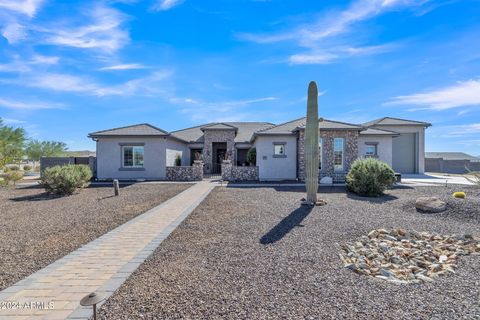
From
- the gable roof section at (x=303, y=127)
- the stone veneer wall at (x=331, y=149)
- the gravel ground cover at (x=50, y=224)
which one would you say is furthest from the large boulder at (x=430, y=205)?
the gravel ground cover at (x=50, y=224)

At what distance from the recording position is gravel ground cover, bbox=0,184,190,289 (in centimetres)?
478

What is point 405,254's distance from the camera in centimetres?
526

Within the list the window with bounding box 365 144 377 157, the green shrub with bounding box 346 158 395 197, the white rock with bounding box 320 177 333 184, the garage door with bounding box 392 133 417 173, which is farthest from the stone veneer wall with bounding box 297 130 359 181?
the garage door with bounding box 392 133 417 173

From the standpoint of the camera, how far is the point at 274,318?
294cm

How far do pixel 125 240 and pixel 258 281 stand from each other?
352 cm

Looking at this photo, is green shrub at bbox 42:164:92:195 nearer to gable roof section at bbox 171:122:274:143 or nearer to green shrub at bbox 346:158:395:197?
gable roof section at bbox 171:122:274:143

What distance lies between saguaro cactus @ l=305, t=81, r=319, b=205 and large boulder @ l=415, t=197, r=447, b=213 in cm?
362

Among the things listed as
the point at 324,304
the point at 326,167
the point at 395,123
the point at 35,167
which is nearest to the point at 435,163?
the point at 395,123

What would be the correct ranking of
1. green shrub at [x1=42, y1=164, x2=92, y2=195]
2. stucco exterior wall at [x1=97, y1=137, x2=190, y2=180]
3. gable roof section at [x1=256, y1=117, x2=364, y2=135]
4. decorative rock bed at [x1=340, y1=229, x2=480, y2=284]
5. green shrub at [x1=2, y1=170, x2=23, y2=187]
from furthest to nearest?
1. stucco exterior wall at [x1=97, y1=137, x2=190, y2=180]
2. gable roof section at [x1=256, y1=117, x2=364, y2=135]
3. green shrub at [x1=42, y1=164, x2=92, y2=195]
4. green shrub at [x1=2, y1=170, x2=23, y2=187]
5. decorative rock bed at [x1=340, y1=229, x2=480, y2=284]

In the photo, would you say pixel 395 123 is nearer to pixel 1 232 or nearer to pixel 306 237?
pixel 306 237

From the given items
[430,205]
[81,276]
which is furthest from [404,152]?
[81,276]

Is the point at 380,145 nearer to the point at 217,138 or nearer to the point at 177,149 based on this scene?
the point at 217,138

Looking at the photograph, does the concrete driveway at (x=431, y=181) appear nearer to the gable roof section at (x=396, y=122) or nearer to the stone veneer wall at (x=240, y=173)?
the gable roof section at (x=396, y=122)

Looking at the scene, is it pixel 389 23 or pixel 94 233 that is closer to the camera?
pixel 94 233
